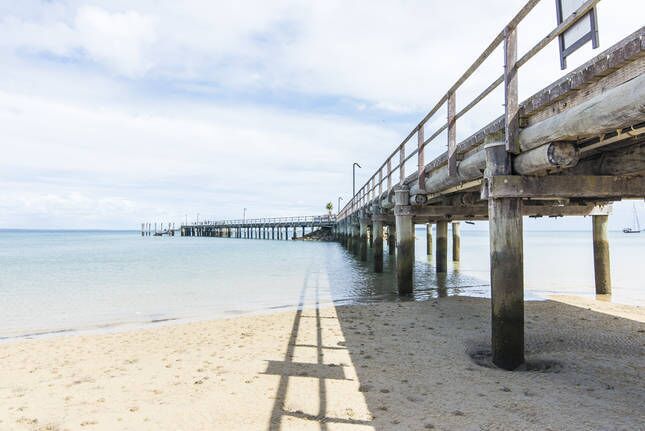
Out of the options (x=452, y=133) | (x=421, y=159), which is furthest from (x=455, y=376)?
(x=421, y=159)

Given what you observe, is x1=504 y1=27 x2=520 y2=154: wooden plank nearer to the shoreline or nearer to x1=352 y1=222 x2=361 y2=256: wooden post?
the shoreline

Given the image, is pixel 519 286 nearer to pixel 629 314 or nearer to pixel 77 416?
pixel 77 416

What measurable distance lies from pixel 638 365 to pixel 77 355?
8625 millimetres

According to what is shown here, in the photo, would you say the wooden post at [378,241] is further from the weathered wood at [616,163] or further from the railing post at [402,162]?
the weathered wood at [616,163]

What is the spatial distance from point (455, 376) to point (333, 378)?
1.57 m

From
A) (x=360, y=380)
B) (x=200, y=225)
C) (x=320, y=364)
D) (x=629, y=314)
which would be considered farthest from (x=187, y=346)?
(x=200, y=225)

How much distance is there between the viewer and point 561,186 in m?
5.66

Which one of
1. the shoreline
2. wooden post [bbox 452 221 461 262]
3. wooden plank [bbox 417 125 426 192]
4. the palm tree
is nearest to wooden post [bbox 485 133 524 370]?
wooden plank [bbox 417 125 426 192]

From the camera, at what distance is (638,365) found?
591cm

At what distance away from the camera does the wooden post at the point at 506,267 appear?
5.53 m

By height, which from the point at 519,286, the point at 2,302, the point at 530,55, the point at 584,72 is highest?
the point at 530,55

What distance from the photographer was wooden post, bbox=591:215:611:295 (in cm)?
1299

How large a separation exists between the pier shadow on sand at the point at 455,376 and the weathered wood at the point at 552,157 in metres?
2.53

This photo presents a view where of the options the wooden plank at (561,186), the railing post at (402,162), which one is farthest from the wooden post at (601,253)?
the wooden plank at (561,186)
